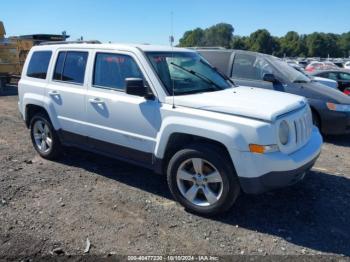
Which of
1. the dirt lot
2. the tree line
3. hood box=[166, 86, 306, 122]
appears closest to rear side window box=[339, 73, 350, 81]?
the dirt lot

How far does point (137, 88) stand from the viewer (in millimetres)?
4445

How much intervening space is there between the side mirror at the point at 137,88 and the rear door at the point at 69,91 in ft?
3.61

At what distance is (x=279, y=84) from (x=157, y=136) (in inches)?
163

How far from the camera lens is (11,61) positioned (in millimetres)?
17656

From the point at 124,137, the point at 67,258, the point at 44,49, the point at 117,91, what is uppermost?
the point at 44,49

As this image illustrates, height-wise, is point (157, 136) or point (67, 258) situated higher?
point (157, 136)

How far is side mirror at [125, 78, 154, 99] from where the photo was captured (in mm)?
4402

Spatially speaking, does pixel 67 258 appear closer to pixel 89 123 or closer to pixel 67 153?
pixel 89 123

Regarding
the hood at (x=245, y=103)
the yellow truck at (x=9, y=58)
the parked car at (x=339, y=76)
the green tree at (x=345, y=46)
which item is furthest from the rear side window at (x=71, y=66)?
the green tree at (x=345, y=46)

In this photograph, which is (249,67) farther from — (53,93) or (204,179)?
(204,179)

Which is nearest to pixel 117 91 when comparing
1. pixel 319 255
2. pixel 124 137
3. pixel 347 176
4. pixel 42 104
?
pixel 124 137

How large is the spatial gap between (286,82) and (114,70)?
163 inches

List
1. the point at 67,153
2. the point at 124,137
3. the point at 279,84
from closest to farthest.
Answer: the point at 124,137 → the point at 67,153 → the point at 279,84

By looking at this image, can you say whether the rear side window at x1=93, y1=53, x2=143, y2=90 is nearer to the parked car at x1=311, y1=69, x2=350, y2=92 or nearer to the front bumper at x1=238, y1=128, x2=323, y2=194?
the front bumper at x1=238, y1=128, x2=323, y2=194
